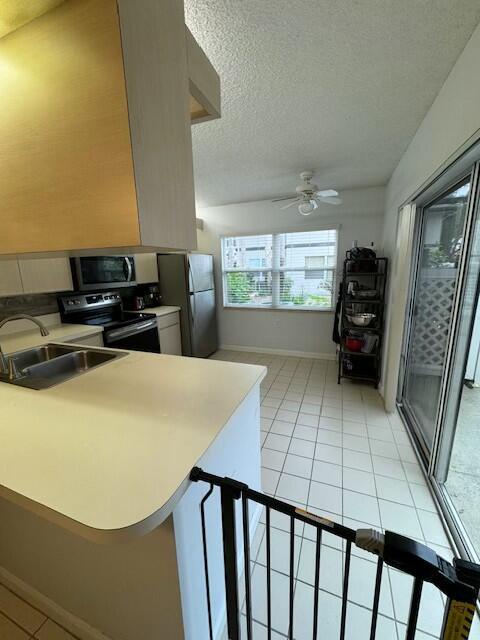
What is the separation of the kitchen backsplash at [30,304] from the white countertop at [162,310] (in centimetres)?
105

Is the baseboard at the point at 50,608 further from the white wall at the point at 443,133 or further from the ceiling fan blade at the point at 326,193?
the ceiling fan blade at the point at 326,193

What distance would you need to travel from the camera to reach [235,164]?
2762mm

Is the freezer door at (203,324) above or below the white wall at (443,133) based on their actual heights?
below

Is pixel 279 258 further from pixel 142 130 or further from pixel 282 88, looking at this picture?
pixel 142 130

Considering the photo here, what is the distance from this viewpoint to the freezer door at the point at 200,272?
151 inches

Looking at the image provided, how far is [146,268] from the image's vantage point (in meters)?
3.69

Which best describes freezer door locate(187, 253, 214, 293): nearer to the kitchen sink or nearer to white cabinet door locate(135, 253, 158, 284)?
white cabinet door locate(135, 253, 158, 284)

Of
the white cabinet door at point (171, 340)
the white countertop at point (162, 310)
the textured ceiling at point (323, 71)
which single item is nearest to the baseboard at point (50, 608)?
the white cabinet door at point (171, 340)

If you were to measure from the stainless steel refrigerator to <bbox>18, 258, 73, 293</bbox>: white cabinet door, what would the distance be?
4.60 feet

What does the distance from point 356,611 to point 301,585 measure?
0.81 feet

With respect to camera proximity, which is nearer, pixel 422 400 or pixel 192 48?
pixel 192 48

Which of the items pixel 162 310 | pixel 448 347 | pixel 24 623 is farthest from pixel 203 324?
pixel 24 623

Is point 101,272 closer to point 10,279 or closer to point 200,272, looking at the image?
point 10,279

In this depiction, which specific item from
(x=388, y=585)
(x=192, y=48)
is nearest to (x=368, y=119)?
(x=192, y=48)
